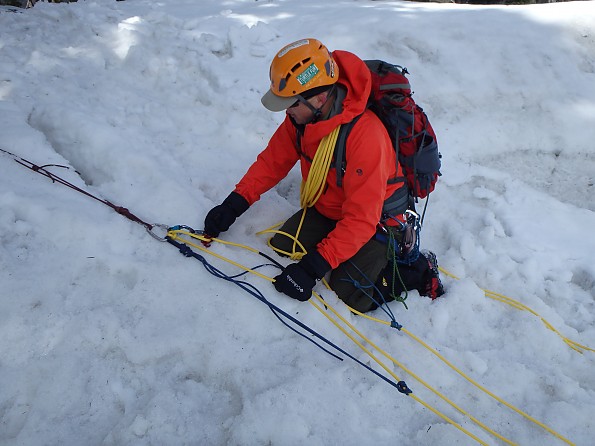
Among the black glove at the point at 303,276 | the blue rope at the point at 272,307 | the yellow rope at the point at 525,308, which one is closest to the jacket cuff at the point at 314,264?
the black glove at the point at 303,276

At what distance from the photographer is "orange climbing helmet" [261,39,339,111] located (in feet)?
8.95

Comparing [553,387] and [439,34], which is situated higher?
[439,34]

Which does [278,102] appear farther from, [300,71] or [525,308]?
[525,308]

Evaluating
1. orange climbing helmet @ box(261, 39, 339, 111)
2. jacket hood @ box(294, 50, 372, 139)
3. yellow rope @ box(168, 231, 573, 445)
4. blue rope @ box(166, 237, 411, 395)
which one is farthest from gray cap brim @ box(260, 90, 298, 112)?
blue rope @ box(166, 237, 411, 395)

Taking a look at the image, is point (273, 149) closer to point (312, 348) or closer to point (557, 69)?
point (312, 348)

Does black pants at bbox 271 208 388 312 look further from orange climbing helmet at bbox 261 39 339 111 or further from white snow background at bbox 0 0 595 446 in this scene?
orange climbing helmet at bbox 261 39 339 111

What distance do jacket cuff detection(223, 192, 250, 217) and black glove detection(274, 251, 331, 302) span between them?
0.74 meters

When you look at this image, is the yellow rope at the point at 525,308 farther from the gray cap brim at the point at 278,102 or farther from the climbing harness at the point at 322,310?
the gray cap brim at the point at 278,102

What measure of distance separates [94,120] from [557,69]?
5.42 meters

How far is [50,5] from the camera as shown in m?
5.97

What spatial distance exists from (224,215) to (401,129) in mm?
1429

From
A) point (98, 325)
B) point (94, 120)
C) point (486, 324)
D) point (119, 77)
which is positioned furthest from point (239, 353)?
point (119, 77)

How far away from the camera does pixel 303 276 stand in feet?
9.62

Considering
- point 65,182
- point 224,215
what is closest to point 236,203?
point 224,215
